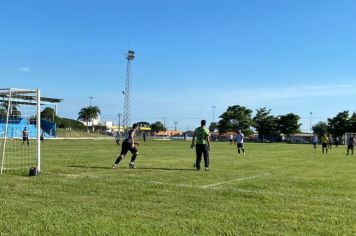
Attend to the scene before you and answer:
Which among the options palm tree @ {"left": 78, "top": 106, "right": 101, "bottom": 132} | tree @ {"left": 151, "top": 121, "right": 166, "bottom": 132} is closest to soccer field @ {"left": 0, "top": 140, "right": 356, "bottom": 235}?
tree @ {"left": 151, "top": 121, "right": 166, "bottom": 132}

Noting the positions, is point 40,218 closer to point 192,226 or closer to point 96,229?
point 96,229

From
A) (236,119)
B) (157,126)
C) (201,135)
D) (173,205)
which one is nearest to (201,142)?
(201,135)

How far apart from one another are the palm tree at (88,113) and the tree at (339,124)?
283ft

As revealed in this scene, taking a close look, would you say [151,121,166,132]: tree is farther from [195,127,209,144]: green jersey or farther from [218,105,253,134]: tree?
[195,127,209,144]: green jersey

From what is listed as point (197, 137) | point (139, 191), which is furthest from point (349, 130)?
point (139, 191)

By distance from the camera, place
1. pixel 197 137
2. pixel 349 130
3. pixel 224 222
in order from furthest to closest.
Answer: pixel 349 130 → pixel 197 137 → pixel 224 222

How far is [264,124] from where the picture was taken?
122688 millimetres

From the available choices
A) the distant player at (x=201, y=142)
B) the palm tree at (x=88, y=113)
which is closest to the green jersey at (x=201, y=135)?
the distant player at (x=201, y=142)

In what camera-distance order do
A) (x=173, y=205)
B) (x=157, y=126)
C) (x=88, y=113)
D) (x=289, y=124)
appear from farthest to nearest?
(x=88, y=113) → (x=157, y=126) → (x=289, y=124) → (x=173, y=205)

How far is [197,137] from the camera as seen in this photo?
19.0 metres

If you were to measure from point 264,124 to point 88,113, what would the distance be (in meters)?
75.5

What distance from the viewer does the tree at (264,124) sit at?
398 feet

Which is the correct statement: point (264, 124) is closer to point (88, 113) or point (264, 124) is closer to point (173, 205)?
point (88, 113)

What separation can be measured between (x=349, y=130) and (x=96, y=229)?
11830 cm
